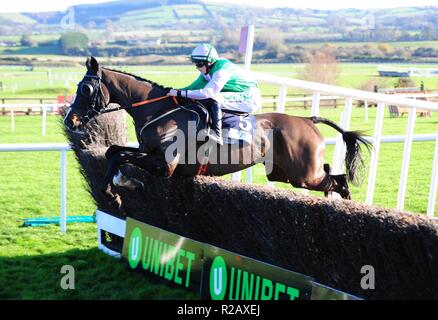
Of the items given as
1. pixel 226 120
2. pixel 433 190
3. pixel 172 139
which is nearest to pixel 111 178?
pixel 172 139

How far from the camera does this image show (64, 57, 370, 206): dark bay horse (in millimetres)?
Answer: 5211

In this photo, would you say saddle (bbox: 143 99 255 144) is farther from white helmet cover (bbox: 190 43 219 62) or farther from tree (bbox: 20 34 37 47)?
tree (bbox: 20 34 37 47)

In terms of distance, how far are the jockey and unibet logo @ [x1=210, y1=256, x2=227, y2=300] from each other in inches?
52.1

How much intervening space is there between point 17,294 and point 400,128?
13.6 metres

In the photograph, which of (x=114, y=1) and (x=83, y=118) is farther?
(x=114, y=1)

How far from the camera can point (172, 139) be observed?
5.26 meters

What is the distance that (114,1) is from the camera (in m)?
148

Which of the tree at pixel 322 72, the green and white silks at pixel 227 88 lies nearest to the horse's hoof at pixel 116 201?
the green and white silks at pixel 227 88

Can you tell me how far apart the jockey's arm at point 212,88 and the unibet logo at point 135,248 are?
43.2 inches

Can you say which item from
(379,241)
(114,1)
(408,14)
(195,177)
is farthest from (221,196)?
(114,1)

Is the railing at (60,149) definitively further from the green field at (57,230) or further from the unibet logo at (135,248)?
the unibet logo at (135,248)
